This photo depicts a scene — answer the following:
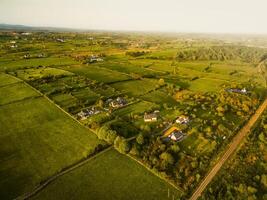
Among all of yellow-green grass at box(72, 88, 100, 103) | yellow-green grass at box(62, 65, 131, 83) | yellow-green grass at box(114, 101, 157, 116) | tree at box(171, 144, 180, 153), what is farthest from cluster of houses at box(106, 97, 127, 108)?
tree at box(171, 144, 180, 153)

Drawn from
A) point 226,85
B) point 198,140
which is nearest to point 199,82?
point 226,85

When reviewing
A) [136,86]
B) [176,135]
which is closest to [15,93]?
[136,86]

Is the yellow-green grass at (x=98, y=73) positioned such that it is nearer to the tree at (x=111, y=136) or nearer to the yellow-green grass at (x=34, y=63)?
the yellow-green grass at (x=34, y=63)

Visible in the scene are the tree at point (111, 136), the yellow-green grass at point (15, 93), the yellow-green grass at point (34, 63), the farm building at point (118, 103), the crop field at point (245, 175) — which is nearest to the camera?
the crop field at point (245, 175)

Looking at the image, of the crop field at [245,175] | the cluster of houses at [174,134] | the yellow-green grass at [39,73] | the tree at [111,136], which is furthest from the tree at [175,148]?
the yellow-green grass at [39,73]

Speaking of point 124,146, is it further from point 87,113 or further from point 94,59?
point 94,59
